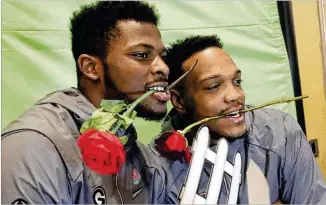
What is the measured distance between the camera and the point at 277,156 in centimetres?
104

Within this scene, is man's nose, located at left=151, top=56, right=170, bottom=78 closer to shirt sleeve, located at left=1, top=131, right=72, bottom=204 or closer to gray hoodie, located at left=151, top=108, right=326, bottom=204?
gray hoodie, located at left=151, top=108, right=326, bottom=204

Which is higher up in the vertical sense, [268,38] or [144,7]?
[144,7]

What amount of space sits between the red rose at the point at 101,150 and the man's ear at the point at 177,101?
0.21 m

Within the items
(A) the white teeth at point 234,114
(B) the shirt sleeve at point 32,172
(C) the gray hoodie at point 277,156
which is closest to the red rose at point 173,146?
(C) the gray hoodie at point 277,156

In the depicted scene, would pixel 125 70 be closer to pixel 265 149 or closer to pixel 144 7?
A: pixel 144 7

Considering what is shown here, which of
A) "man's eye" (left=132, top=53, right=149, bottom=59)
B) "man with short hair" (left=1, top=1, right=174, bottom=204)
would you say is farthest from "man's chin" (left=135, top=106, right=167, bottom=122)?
"man's eye" (left=132, top=53, right=149, bottom=59)

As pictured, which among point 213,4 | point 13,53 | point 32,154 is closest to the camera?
point 32,154

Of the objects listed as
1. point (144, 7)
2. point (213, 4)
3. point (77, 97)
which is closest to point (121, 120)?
point (77, 97)

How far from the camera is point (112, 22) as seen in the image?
3.14ft

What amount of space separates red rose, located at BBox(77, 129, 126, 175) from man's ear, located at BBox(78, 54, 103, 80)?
0.15 meters

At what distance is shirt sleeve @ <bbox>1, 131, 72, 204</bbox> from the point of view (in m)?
0.83

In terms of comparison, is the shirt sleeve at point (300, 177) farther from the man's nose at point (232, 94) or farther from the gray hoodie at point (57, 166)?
the gray hoodie at point (57, 166)

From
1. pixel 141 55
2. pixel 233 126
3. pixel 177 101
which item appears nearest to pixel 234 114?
pixel 233 126

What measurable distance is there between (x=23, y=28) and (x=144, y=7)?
0.89 ft
